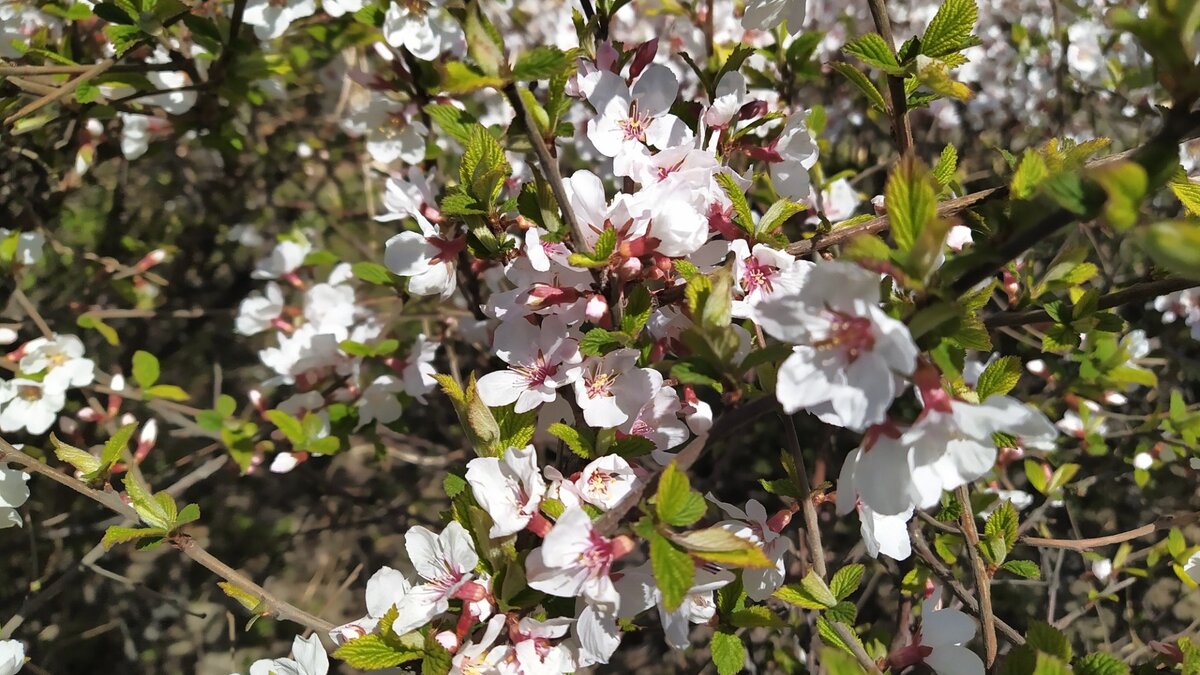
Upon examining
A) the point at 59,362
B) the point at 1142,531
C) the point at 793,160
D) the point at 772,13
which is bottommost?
the point at 59,362

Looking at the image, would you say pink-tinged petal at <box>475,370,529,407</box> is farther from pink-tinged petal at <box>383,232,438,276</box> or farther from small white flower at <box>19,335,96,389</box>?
small white flower at <box>19,335,96,389</box>

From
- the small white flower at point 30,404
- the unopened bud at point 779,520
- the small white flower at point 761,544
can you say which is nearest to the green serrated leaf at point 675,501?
the small white flower at point 761,544

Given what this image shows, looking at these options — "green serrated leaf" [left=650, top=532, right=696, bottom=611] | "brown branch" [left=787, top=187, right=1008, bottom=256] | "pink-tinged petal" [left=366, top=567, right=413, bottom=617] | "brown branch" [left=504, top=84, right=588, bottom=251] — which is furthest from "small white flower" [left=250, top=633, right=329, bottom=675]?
"brown branch" [left=787, top=187, right=1008, bottom=256]

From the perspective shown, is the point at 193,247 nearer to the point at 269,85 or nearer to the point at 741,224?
the point at 269,85

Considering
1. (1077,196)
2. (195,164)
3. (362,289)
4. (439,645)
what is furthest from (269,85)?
(1077,196)

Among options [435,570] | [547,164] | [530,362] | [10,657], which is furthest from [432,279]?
[10,657]

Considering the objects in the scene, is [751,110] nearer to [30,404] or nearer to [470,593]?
[470,593]
